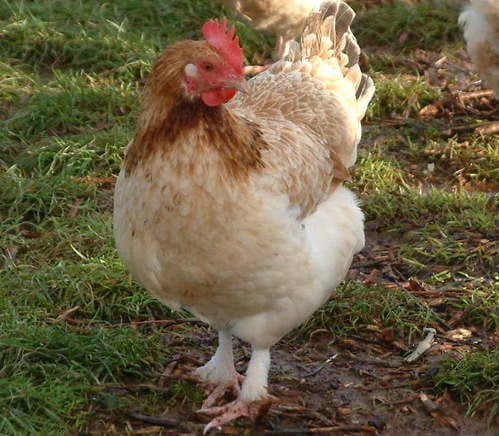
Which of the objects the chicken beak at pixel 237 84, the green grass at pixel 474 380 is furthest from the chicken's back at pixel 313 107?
the green grass at pixel 474 380

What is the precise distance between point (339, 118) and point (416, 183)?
1881 millimetres

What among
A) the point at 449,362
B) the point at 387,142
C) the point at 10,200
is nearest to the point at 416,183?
the point at 387,142

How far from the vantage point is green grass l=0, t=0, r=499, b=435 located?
13.9 ft

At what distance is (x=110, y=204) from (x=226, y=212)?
8.13ft

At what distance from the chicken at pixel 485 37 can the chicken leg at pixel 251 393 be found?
291 centimetres

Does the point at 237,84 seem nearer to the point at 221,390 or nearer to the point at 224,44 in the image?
the point at 224,44

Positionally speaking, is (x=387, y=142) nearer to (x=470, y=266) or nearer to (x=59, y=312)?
(x=470, y=266)

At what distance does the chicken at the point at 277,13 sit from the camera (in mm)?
7371

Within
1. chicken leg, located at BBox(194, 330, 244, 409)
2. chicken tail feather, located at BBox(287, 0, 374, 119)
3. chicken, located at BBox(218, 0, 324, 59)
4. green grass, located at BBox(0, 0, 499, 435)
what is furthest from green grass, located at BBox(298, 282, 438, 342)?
chicken, located at BBox(218, 0, 324, 59)

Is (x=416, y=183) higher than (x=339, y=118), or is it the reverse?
(x=339, y=118)

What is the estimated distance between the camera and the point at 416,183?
634 cm

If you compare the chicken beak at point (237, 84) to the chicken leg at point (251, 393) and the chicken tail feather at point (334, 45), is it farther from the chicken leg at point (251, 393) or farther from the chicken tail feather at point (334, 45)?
the chicken tail feather at point (334, 45)

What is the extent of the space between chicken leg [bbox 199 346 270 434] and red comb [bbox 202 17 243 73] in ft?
4.07

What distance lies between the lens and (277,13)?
745 centimetres
